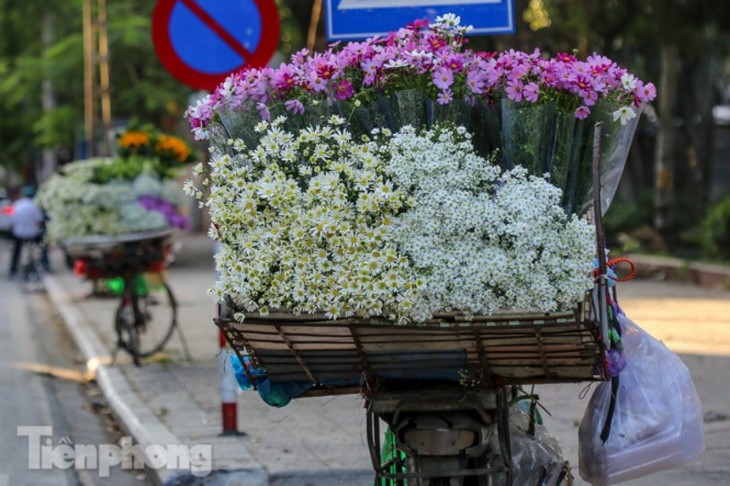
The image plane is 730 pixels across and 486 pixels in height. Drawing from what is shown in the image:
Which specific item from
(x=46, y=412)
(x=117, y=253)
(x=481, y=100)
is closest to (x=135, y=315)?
(x=117, y=253)

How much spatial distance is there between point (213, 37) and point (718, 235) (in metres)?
12.8

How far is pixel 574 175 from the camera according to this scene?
351 centimetres

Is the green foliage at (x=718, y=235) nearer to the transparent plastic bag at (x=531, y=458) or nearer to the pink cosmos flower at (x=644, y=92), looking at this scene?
the transparent plastic bag at (x=531, y=458)

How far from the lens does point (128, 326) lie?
35.1ft

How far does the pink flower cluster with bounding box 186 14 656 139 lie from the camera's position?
3508 millimetres

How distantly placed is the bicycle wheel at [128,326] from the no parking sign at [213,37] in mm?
4136

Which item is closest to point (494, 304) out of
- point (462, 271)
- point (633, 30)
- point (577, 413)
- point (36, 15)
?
point (462, 271)

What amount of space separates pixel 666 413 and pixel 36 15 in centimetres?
2975

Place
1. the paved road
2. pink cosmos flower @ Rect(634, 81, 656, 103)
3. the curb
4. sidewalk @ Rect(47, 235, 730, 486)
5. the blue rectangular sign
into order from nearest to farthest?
pink cosmos flower @ Rect(634, 81, 656, 103) → the blue rectangular sign → the curb → sidewalk @ Rect(47, 235, 730, 486) → the paved road

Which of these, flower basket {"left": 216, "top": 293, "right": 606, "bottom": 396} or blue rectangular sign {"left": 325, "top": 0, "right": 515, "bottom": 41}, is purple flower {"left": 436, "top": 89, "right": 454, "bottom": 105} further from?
blue rectangular sign {"left": 325, "top": 0, "right": 515, "bottom": 41}

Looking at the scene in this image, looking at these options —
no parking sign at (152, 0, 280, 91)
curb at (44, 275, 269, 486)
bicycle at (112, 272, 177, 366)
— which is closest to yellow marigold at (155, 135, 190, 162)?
bicycle at (112, 272, 177, 366)

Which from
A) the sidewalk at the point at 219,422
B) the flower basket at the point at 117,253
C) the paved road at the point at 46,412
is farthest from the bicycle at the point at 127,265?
the paved road at the point at 46,412

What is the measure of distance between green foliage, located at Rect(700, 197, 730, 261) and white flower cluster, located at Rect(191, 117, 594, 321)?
15.5 meters

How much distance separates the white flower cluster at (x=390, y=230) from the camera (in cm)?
331
